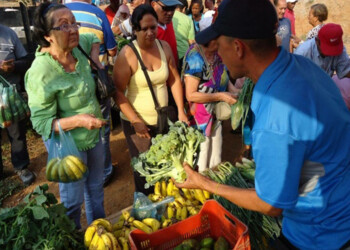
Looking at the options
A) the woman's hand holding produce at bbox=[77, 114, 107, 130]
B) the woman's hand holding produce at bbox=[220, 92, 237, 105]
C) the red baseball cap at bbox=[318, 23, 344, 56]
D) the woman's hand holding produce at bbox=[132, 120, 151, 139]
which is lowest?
the woman's hand holding produce at bbox=[132, 120, 151, 139]

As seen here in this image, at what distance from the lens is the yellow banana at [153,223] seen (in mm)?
2418

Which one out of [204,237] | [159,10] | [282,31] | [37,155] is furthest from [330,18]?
[204,237]

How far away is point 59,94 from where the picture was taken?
2.54 meters

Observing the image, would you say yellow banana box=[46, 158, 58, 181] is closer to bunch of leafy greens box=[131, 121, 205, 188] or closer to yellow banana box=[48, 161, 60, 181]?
yellow banana box=[48, 161, 60, 181]

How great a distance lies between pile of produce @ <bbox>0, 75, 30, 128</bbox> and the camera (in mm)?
2785

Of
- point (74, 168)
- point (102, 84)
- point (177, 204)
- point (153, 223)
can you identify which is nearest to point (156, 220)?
point (153, 223)

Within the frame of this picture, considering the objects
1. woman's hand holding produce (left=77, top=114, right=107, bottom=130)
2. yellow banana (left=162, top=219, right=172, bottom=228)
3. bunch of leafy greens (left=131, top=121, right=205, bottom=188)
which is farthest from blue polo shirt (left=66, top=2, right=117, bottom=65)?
yellow banana (left=162, top=219, right=172, bottom=228)

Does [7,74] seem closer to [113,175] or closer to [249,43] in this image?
[113,175]

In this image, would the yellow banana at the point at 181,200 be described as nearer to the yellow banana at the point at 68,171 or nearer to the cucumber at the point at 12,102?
the yellow banana at the point at 68,171

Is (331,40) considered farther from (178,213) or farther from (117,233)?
(117,233)

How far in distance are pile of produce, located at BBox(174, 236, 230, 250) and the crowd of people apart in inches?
15.8

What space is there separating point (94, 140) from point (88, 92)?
18.5 inches

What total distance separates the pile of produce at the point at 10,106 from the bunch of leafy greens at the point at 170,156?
1202mm

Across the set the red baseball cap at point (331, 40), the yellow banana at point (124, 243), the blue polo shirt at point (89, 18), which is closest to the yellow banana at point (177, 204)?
the yellow banana at point (124, 243)
